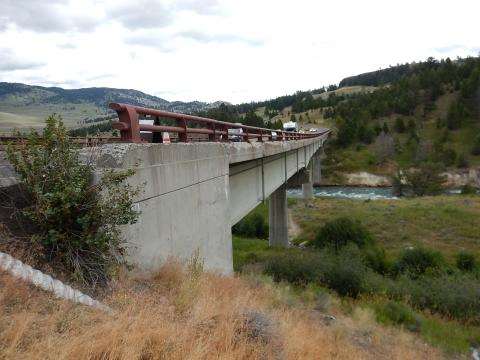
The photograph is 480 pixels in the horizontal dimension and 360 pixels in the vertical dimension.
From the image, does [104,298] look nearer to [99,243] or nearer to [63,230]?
[99,243]

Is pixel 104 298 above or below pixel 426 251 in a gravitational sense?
above

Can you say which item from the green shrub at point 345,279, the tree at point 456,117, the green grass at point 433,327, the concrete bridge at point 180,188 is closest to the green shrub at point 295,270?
the green shrub at point 345,279

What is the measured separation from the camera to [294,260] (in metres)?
20.7

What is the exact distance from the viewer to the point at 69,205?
15.6ft

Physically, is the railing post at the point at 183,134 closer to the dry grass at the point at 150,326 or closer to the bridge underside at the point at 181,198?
the bridge underside at the point at 181,198

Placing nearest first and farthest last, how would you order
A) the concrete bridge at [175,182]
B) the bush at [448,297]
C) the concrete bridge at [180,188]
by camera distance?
1. the concrete bridge at [175,182]
2. the concrete bridge at [180,188]
3. the bush at [448,297]

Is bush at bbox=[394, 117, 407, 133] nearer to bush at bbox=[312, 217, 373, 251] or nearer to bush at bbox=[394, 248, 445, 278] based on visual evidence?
bush at bbox=[312, 217, 373, 251]

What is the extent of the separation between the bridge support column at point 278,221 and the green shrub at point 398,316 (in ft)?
60.7

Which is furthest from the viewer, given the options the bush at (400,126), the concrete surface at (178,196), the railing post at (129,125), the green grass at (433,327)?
the bush at (400,126)

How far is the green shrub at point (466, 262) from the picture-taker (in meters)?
24.9

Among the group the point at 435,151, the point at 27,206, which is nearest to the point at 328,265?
the point at 27,206

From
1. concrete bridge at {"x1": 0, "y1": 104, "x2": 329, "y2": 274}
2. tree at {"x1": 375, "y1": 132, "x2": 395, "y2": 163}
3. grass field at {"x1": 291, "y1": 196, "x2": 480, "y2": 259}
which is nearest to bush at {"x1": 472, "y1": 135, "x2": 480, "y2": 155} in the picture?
tree at {"x1": 375, "y1": 132, "x2": 395, "y2": 163}

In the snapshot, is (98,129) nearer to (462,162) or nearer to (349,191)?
(349,191)

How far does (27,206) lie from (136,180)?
1.44m
